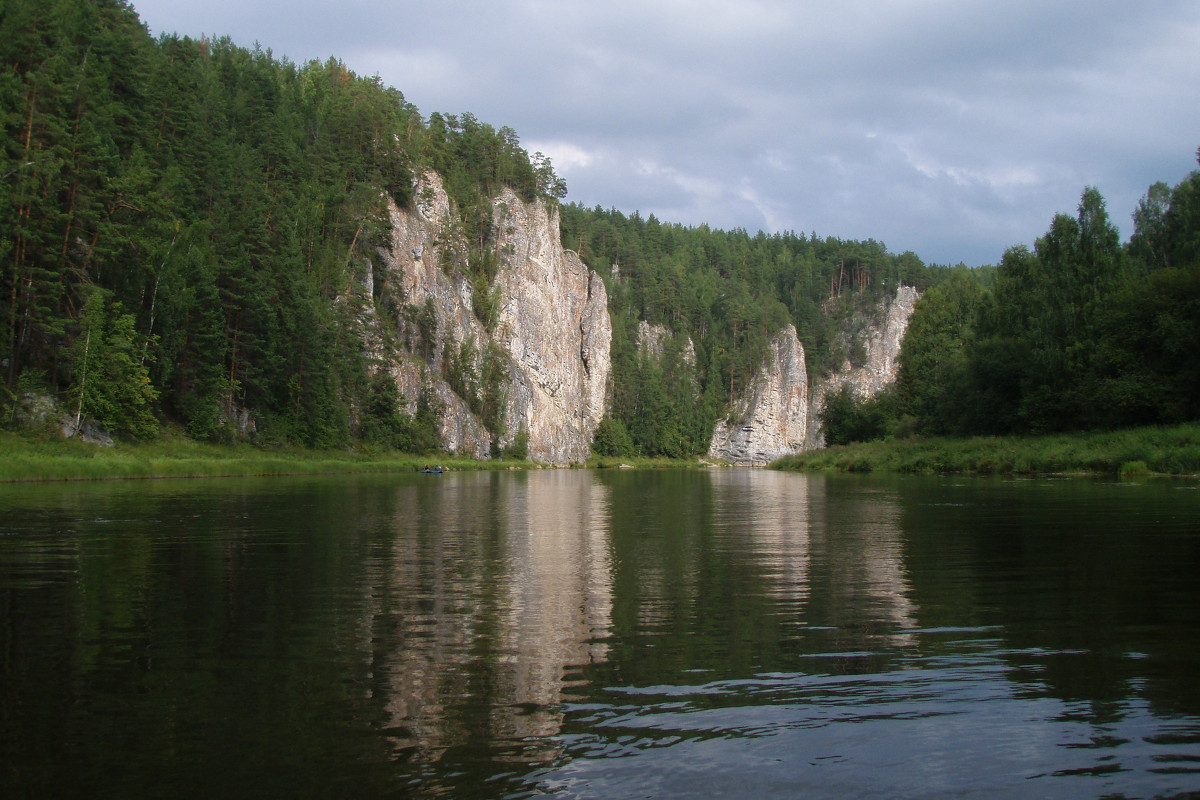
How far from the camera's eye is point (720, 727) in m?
5.58

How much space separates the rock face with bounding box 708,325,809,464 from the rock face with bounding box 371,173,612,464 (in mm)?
35276

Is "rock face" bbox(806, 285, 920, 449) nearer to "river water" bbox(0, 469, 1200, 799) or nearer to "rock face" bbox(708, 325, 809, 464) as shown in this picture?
"rock face" bbox(708, 325, 809, 464)

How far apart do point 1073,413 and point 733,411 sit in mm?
117042

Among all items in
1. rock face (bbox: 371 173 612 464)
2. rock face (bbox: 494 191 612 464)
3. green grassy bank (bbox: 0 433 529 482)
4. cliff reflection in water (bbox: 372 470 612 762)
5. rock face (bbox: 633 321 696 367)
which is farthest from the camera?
rock face (bbox: 633 321 696 367)

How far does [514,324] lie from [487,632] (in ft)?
364

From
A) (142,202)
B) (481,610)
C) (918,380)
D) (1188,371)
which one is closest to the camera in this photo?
(481,610)

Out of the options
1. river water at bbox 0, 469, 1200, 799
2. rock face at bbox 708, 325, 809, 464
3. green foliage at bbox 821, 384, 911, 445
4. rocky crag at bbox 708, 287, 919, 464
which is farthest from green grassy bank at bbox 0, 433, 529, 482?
rocky crag at bbox 708, 287, 919, 464

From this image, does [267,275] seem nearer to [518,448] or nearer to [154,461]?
[154,461]

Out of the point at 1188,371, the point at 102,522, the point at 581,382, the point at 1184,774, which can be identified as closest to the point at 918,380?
the point at 1188,371

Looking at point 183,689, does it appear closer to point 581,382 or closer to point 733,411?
point 581,382

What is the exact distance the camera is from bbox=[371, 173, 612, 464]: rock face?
314 feet

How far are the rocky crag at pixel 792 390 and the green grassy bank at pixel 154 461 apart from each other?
107 metres

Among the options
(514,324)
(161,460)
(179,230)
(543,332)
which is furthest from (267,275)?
(543,332)

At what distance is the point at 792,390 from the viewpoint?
173 m
